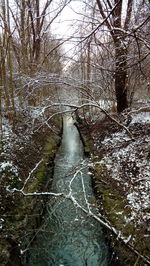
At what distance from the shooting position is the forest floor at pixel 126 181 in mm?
4379

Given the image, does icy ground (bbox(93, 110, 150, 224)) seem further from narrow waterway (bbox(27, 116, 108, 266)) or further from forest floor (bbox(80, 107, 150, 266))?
narrow waterway (bbox(27, 116, 108, 266))

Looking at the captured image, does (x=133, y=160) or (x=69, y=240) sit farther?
(x=133, y=160)

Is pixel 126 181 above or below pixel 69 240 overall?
above

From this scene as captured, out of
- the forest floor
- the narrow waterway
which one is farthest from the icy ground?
the narrow waterway

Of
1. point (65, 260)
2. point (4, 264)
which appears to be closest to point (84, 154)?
point (65, 260)

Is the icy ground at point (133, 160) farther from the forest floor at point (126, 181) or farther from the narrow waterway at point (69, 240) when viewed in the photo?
the narrow waterway at point (69, 240)

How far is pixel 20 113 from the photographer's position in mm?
10078

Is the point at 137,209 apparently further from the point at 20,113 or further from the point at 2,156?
the point at 20,113

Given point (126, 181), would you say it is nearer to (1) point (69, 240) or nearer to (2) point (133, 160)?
(2) point (133, 160)

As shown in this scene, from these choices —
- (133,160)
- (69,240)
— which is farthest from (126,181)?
(69,240)

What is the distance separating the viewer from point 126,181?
636 cm


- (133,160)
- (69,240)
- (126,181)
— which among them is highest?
(133,160)

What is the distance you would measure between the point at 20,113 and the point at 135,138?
4.67 m

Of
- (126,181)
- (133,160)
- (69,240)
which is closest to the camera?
(69,240)
